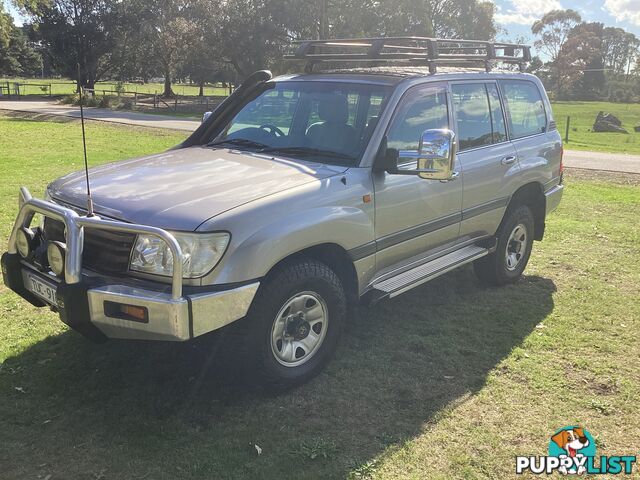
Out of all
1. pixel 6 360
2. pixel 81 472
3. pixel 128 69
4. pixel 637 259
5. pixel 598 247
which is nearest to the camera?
pixel 81 472

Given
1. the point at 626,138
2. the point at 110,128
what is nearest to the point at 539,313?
the point at 110,128

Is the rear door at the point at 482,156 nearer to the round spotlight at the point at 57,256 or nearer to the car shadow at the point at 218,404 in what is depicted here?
the car shadow at the point at 218,404

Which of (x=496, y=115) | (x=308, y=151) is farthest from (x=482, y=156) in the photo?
(x=308, y=151)

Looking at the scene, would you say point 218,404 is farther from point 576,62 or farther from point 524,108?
point 576,62

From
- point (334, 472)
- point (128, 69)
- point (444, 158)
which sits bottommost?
point (334, 472)

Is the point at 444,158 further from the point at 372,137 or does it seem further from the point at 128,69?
the point at 128,69

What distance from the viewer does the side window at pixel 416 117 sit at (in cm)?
418

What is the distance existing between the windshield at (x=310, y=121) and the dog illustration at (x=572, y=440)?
2.07 metres

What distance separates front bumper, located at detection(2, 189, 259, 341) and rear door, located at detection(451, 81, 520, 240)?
93.5 inches

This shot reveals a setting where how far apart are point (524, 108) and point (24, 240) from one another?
14.6 ft

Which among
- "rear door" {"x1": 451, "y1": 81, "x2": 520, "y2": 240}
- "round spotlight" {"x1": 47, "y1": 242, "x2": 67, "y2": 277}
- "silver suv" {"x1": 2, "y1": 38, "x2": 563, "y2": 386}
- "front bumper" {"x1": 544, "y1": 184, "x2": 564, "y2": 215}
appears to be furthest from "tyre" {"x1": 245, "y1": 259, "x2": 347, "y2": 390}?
"front bumper" {"x1": 544, "y1": 184, "x2": 564, "y2": 215}

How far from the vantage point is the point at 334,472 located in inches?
119

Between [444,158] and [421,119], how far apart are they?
873 mm

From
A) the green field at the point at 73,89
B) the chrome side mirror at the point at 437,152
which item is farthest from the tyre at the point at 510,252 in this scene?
the green field at the point at 73,89
